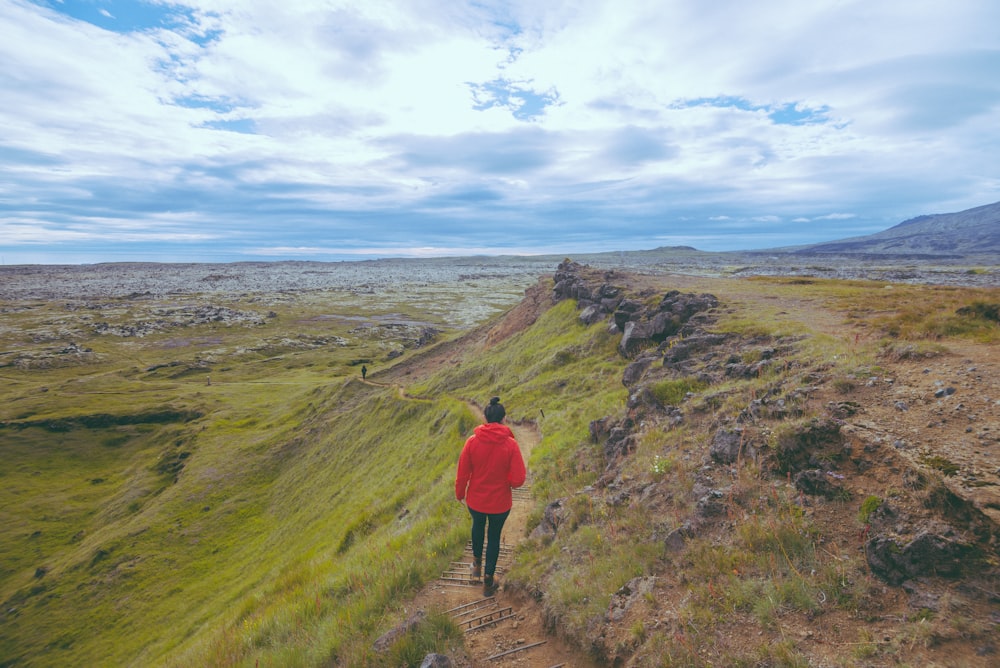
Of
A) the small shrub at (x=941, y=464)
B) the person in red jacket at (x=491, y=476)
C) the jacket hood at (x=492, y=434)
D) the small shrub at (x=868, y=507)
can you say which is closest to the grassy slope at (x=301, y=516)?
the small shrub at (x=868, y=507)

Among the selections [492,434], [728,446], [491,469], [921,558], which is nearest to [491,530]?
[491,469]

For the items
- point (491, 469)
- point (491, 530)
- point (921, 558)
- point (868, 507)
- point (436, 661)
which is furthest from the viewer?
point (491, 530)

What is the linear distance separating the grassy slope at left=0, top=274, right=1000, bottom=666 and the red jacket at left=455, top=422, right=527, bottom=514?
5.55ft

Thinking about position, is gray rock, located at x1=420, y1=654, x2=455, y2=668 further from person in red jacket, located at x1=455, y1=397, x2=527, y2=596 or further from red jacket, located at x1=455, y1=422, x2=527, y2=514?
red jacket, located at x1=455, y1=422, x2=527, y2=514

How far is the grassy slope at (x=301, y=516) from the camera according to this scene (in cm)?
864

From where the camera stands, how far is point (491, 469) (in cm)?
862

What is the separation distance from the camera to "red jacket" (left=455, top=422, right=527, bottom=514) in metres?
8.64

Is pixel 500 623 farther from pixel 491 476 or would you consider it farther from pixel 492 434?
pixel 492 434

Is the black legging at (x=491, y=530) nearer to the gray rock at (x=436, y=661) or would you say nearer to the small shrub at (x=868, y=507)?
the gray rock at (x=436, y=661)

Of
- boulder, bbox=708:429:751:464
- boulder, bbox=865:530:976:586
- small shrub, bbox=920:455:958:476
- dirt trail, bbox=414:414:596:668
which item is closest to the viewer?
boulder, bbox=865:530:976:586

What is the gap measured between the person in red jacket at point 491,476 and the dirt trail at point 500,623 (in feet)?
1.53

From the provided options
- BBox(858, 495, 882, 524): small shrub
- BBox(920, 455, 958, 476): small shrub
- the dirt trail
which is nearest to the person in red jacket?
the dirt trail

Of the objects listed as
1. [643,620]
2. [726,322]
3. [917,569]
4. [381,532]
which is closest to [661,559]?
[643,620]

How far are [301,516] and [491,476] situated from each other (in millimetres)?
29640
